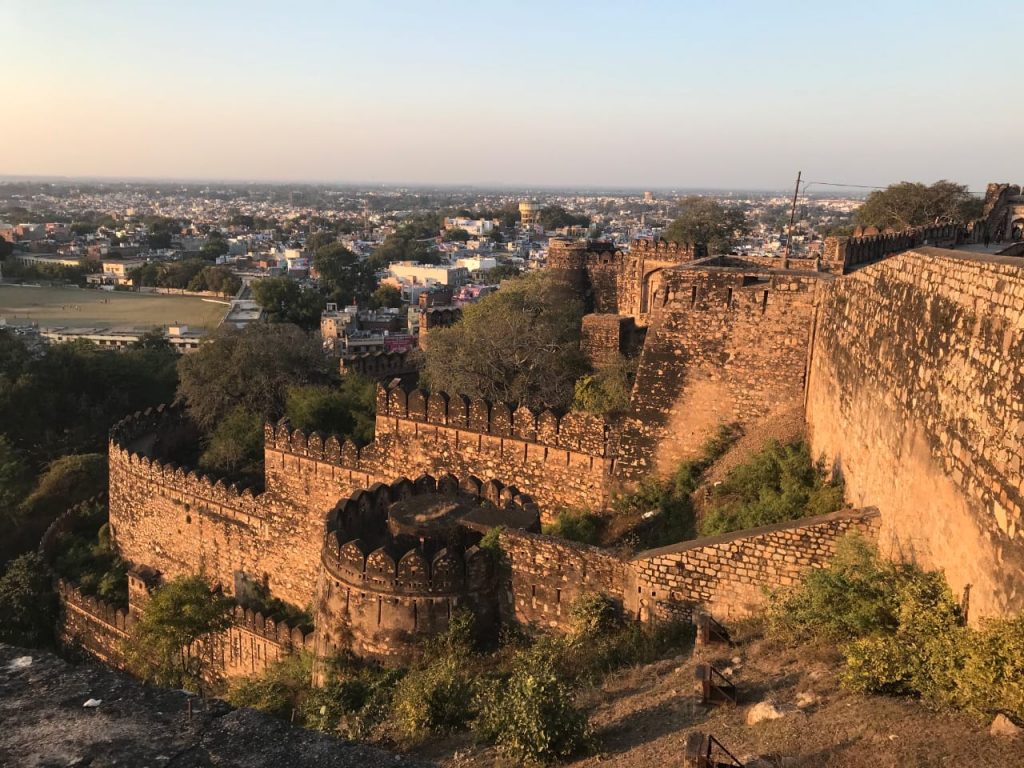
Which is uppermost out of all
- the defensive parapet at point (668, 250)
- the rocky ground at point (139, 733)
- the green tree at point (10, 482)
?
the defensive parapet at point (668, 250)

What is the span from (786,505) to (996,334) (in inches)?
166

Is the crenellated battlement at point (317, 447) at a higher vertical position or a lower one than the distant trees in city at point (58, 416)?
higher

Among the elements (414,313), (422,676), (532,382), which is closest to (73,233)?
(414,313)

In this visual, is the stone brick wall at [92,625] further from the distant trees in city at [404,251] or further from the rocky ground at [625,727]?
the distant trees in city at [404,251]

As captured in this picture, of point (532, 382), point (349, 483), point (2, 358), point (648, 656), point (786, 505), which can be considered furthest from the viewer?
point (2, 358)

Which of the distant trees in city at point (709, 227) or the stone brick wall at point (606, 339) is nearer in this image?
the stone brick wall at point (606, 339)

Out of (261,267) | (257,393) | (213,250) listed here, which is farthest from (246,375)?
(213,250)

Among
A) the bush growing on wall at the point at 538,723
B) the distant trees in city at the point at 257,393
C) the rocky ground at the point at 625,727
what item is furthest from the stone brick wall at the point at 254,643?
the bush growing on wall at the point at 538,723

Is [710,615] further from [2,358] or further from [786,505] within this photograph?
[2,358]

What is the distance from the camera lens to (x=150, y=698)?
3.31 metres

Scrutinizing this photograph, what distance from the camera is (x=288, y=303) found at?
2199 inches

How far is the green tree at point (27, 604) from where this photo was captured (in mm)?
16906

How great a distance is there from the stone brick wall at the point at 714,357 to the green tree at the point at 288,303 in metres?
44.9

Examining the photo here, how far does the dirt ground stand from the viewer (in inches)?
198
